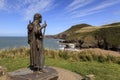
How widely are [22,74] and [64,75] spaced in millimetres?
2343

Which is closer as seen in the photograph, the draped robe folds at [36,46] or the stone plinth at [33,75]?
the stone plinth at [33,75]

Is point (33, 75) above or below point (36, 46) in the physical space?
below

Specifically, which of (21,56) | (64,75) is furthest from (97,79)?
(21,56)

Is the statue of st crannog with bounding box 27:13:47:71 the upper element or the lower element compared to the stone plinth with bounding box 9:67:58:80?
upper

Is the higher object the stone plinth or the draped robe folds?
the draped robe folds

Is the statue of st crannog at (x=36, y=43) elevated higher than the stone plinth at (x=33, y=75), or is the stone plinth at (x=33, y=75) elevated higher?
the statue of st crannog at (x=36, y=43)

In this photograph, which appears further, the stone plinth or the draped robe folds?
the draped robe folds

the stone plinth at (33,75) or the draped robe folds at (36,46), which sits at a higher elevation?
the draped robe folds at (36,46)

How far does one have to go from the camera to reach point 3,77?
6770 mm

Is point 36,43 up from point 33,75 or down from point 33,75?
up

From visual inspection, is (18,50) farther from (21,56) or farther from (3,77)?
(3,77)

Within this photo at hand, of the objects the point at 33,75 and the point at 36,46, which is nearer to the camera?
the point at 33,75

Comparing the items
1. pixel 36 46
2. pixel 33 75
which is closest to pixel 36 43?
pixel 36 46

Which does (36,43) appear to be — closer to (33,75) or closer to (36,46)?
(36,46)
